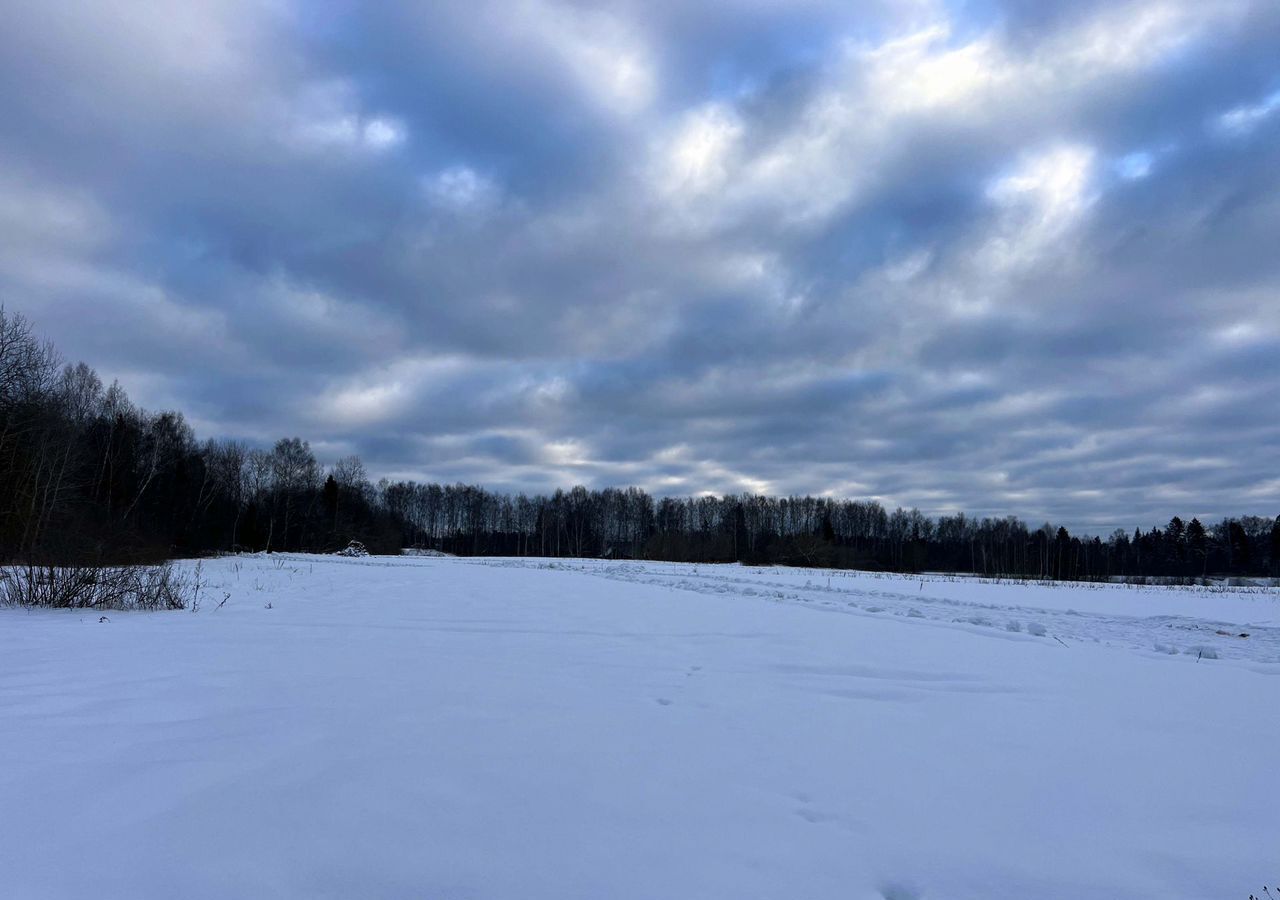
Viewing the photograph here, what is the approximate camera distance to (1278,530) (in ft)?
269

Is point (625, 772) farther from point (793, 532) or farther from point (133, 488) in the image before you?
point (793, 532)

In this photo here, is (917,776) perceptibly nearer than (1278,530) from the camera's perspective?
Yes

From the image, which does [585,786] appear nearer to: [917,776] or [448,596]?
[917,776]

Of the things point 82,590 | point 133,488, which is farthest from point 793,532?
point 82,590

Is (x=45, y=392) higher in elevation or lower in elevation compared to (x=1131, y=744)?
higher

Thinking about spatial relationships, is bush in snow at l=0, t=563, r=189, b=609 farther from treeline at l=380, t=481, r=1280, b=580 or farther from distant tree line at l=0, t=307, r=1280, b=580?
treeline at l=380, t=481, r=1280, b=580

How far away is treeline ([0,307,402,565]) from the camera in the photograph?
40.3ft

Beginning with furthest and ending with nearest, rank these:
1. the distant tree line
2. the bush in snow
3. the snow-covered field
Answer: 1. the distant tree line
2. the bush in snow
3. the snow-covered field

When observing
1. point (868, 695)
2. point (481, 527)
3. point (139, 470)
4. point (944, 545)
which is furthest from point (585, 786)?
point (944, 545)

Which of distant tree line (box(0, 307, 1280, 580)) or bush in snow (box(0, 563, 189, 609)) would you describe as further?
distant tree line (box(0, 307, 1280, 580))

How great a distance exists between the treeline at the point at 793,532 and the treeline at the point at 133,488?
1375 cm

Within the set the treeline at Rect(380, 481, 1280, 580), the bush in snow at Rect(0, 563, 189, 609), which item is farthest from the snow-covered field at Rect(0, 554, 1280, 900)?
the treeline at Rect(380, 481, 1280, 580)

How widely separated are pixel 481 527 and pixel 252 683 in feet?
331

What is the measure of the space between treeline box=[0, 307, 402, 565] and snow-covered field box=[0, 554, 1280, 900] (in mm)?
7708
